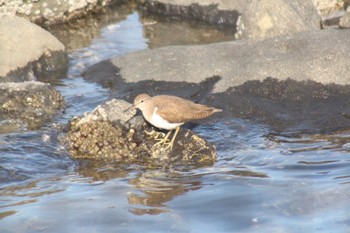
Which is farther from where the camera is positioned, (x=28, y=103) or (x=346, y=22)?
(x=346, y=22)

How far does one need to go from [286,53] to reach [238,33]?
204cm

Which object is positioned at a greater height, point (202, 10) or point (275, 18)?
point (275, 18)

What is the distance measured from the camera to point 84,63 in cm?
1366

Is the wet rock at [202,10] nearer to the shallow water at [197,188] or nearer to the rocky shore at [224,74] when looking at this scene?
the rocky shore at [224,74]

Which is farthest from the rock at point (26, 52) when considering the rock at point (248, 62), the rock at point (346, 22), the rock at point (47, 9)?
the rock at point (346, 22)

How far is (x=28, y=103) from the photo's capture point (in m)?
11.1

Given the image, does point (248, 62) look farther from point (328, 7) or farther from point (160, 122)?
point (328, 7)

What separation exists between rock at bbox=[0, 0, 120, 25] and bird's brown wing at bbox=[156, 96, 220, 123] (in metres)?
6.77

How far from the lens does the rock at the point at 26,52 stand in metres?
12.4

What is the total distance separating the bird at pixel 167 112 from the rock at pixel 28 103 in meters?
2.08

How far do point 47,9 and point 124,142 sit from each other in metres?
6.97

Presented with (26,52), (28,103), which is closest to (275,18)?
(26,52)

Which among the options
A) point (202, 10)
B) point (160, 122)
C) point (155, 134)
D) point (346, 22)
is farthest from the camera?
point (202, 10)

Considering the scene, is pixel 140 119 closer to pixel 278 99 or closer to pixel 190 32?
pixel 278 99
